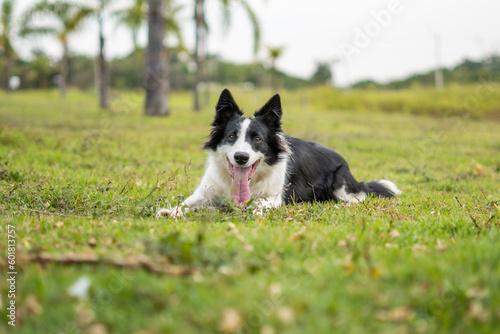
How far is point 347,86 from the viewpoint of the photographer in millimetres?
43469

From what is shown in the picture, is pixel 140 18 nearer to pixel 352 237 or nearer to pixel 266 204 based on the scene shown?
pixel 266 204

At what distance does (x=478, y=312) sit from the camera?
89.7 inches

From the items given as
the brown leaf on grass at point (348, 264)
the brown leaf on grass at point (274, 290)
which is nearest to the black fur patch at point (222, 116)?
the brown leaf on grass at point (348, 264)

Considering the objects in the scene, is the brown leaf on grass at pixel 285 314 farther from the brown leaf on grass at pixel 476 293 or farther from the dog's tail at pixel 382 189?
the dog's tail at pixel 382 189

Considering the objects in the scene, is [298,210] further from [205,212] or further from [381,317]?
[381,317]

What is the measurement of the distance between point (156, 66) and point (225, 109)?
13.0 metres

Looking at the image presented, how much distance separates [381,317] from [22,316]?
6.64ft

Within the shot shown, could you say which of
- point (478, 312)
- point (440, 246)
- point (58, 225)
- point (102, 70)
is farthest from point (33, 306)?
point (102, 70)

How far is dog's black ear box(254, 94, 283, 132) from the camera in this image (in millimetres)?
5475

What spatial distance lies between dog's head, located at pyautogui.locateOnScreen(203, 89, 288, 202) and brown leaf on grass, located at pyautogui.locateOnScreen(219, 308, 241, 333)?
2.85 metres

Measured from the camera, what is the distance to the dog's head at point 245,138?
5062 millimetres

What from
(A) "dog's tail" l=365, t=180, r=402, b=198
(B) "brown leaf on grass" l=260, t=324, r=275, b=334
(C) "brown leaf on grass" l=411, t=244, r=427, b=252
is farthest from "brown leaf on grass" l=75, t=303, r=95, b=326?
(A) "dog's tail" l=365, t=180, r=402, b=198

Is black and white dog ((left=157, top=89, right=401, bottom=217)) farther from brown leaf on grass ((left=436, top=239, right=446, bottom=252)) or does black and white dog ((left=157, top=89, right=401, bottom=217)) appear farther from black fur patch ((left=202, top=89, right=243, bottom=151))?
brown leaf on grass ((left=436, top=239, right=446, bottom=252))

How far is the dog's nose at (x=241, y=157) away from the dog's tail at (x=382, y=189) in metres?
2.42
